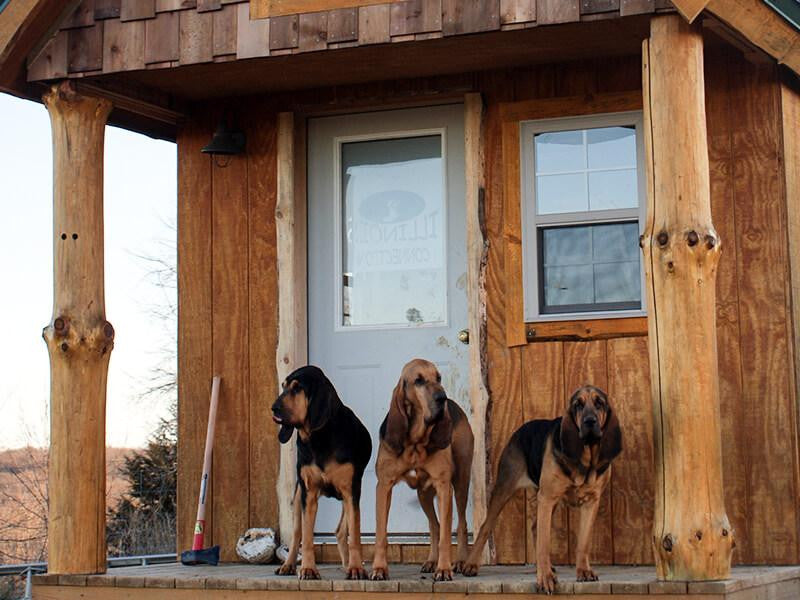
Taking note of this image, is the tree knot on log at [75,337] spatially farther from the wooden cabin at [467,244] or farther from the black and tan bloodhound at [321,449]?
the black and tan bloodhound at [321,449]

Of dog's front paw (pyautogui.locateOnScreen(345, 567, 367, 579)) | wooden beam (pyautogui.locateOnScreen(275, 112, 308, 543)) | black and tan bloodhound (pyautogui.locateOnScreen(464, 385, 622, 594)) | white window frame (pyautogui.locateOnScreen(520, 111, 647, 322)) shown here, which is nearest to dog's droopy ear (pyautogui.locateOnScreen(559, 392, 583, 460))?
black and tan bloodhound (pyautogui.locateOnScreen(464, 385, 622, 594))

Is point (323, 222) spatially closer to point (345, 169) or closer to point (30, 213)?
point (345, 169)

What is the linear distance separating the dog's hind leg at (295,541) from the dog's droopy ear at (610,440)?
176 centimetres

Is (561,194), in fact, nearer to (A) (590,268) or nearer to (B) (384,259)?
(A) (590,268)

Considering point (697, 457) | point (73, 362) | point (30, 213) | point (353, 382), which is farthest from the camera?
point (30, 213)

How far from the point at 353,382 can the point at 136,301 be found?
15.3 meters

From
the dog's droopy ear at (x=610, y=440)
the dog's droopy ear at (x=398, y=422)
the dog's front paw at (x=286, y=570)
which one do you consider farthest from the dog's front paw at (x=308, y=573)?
the dog's droopy ear at (x=610, y=440)

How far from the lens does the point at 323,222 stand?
8.80 m

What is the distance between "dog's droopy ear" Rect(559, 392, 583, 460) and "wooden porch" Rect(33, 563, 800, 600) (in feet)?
2.05

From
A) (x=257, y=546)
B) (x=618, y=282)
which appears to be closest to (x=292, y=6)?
(x=618, y=282)

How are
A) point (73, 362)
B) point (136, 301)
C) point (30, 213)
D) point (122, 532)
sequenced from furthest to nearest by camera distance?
1. point (30, 213)
2. point (136, 301)
3. point (122, 532)
4. point (73, 362)

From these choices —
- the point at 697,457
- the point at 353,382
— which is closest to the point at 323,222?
the point at 353,382

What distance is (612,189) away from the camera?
8141 mm

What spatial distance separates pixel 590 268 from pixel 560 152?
726 mm
